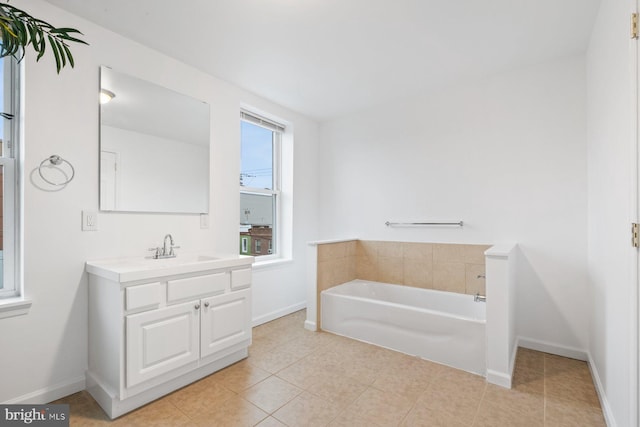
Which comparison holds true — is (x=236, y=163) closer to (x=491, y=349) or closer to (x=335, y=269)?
(x=335, y=269)

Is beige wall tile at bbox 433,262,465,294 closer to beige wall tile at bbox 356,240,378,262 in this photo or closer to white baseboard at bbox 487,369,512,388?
beige wall tile at bbox 356,240,378,262

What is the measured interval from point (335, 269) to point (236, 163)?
1.55m

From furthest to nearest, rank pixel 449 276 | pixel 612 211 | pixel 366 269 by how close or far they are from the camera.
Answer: pixel 366 269 → pixel 449 276 → pixel 612 211

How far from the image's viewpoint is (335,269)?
11.2 feet

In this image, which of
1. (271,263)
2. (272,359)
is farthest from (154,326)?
(271,263)

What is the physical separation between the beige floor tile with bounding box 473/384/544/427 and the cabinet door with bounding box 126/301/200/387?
1810 mm

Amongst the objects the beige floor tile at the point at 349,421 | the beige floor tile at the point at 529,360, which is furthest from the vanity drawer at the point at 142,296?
the beige floor tile at the point at 529,360

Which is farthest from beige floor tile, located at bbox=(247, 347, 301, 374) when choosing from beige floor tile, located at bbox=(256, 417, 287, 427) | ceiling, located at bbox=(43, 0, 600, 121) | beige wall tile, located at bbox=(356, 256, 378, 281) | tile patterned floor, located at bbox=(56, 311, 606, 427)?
ceiling, located at bbox=(43, 0, 600, 121)

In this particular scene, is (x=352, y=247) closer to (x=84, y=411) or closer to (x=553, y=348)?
(x=553, y=348)

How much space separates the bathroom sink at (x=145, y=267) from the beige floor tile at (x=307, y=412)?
3.39ft

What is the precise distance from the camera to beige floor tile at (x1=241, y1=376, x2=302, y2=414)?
6.17 ft

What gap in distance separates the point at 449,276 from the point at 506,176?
1.10 metres

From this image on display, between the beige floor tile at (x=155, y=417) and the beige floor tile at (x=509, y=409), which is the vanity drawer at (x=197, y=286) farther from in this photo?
the beige floor tile at (x=509, y=409)

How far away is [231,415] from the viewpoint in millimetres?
1779
